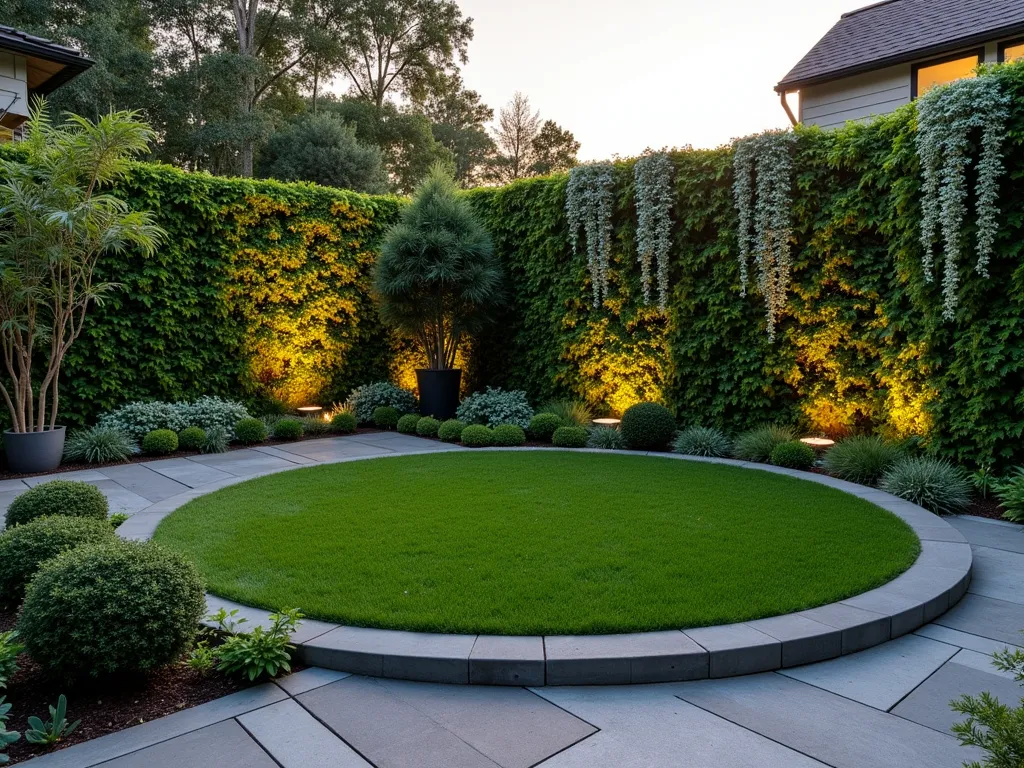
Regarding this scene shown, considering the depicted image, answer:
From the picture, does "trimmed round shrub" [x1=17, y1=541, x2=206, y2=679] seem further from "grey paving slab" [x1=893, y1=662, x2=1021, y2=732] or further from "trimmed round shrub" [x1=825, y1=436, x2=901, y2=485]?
"trimmed round shrub" [x1=825, y1=436, x2=901, y2=485]

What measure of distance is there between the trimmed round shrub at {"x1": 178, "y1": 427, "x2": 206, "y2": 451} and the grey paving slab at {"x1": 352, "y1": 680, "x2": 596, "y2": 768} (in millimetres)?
5983

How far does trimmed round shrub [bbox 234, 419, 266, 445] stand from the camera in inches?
316

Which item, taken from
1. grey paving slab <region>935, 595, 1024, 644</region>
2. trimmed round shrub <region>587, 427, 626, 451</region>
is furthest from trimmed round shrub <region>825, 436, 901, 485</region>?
grey paving slab <region>935, 595, 1024, 644</region>

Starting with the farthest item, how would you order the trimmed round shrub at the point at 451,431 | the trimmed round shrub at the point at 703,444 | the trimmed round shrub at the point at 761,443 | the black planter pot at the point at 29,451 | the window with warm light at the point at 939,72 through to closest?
1. the trimmed round shrub at the point at 451,431
2. the window with warm light at the point at 939,72
3. the trimmed round shrub at the point at 703,444
4. the trimmed round shrub at the point at 761,443
5. the black planter pot at the point at 29,451

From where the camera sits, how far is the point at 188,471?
646cm

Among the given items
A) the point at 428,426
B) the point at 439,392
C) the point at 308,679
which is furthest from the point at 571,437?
the point at 308,679

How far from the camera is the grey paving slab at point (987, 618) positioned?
2928mm

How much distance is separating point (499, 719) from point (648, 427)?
5.24 meters

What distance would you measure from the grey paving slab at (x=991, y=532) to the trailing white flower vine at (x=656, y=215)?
395 centimetres

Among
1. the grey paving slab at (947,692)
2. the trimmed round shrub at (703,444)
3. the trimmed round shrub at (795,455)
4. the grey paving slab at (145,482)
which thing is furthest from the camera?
the trimmed round shrub at (703,444)

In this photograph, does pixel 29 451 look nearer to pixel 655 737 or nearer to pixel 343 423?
pixel 343 423

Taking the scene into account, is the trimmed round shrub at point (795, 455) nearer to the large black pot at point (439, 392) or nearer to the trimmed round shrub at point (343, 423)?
the large black pot at point (439, 392)

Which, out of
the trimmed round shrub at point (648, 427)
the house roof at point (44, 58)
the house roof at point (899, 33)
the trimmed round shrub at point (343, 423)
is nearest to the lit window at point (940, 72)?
the house roof at point (899, 33)

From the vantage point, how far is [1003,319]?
16.8ft
